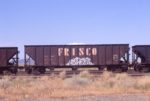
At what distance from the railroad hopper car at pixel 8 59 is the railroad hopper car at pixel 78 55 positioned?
1237 mm

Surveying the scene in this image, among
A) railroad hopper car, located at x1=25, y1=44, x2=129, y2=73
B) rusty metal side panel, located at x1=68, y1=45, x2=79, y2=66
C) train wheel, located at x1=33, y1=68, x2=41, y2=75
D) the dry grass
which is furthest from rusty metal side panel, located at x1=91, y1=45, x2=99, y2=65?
the dry grass

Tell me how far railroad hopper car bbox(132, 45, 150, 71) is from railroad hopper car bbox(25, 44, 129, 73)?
1.00 metres

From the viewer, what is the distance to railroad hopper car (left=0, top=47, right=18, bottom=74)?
47000 mm

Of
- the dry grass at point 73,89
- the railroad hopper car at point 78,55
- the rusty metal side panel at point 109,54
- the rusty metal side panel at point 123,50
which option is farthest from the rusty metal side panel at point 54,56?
the dry grass at point 73,89


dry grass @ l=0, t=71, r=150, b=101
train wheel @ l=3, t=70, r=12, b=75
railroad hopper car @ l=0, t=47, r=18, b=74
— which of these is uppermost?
railroad hopper car @ l=0, t=47, r=18, b=74

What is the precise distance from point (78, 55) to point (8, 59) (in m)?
7.10

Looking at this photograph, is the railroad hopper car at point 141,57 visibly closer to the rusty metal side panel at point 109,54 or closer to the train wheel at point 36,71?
the rusty metal side panel at point 109,54

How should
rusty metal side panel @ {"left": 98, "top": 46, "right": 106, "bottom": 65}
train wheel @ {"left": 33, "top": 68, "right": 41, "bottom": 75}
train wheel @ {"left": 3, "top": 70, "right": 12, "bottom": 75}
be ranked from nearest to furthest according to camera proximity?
train wheel @ {"left": 3, "top": 70, "right": 12, "bottom": 75} → train wheel @ {"left": 33, "top": 68, "right": 41, "bottom": 75} → rusty metal side panel @ {"left": 98, "top": 46, "right": 106, "bottom": 65}

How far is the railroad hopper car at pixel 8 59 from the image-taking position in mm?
47000

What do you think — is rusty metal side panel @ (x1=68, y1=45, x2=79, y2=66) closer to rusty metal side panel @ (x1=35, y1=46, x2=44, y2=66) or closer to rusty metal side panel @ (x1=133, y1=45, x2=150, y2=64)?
rusty metal side panel @ (x1=35, y1=46, x2=44, y2=66)

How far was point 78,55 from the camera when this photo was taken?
1898 inches

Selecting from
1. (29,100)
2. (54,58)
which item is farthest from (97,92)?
(54,58)

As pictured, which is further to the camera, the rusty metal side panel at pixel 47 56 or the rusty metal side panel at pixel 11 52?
the rusty metal side panel at pixel 47 56

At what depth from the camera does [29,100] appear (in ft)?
66.6
